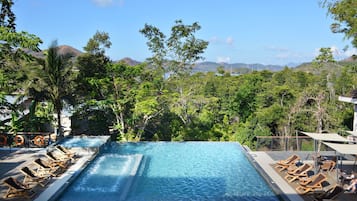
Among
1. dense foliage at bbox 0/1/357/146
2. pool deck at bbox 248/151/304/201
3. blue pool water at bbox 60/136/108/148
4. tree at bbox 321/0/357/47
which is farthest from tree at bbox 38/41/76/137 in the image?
tree at bbox 321/0/357/47

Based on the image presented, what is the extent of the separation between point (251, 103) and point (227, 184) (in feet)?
40.7

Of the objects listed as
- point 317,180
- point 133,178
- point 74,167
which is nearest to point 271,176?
point 317,180

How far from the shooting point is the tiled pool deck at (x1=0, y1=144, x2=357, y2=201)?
10.1 m

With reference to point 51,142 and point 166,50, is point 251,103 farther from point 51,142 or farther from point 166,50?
point 51,142

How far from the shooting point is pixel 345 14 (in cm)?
1509

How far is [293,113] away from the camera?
19844 millimetres

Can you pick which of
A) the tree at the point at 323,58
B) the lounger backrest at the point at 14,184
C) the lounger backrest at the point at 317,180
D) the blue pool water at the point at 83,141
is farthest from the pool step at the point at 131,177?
the tree at the point at 323,58

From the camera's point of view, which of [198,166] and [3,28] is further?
[198,166]

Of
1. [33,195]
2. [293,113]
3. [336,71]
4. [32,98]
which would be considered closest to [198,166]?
[33,195]

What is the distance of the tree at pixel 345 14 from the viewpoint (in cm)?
1431

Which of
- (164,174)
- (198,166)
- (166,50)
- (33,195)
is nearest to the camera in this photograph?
(33,195)

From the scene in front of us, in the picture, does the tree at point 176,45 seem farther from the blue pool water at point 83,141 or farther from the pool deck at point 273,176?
the pool deck at point 273,176

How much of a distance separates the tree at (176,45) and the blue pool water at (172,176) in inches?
311

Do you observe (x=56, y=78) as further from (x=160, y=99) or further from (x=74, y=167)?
(x=74, y=167)
